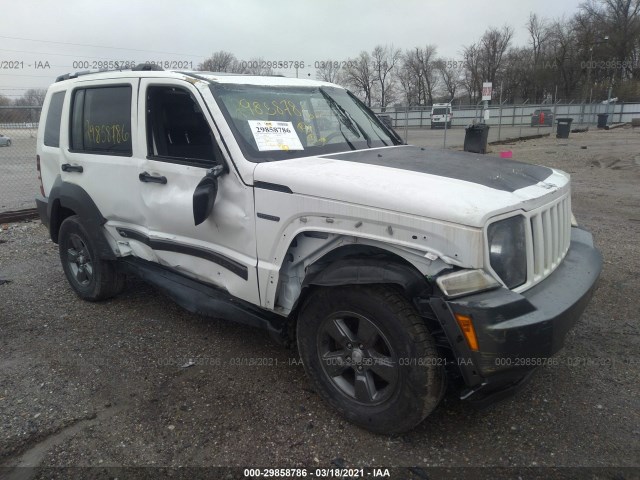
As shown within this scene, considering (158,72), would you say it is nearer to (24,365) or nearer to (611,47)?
(24,365)

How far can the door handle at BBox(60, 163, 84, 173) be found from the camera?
14.1 feet

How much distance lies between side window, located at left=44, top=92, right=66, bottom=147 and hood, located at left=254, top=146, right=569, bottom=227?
9.05 ft

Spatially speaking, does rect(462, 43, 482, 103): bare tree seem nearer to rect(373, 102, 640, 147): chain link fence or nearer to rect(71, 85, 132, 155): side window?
rect(373, 102, 640, 147): chain link fence

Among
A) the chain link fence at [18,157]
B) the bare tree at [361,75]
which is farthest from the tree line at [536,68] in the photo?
the chain link fence at [18,157]

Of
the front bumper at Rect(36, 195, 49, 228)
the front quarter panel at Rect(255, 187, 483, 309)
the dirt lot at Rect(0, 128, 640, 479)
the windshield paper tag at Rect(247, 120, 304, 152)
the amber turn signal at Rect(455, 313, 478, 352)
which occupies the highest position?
the windshield paper tag at Rect(247, 120, 304, 152)

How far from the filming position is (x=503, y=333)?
2.22 metres

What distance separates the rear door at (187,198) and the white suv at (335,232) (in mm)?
13

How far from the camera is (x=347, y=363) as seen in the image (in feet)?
9.20

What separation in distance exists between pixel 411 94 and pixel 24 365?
236ft

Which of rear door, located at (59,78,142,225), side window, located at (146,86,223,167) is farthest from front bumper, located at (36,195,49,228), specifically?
side window, located at (146,86,223,167)

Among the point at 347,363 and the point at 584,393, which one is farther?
the point at 584,393

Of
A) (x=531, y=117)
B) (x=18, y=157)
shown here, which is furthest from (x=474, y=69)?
(x=18, y=157)

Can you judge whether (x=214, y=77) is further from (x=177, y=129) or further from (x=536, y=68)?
(x=536, y=68)

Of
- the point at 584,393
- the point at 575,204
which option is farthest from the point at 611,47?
the point at 584,393
